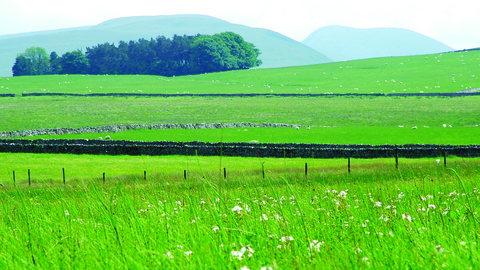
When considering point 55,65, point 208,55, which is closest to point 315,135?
point 208,55

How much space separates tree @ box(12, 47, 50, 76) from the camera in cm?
16112

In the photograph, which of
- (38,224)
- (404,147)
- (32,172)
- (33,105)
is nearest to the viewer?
(38,224)

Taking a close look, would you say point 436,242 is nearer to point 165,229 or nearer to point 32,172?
point 165,229

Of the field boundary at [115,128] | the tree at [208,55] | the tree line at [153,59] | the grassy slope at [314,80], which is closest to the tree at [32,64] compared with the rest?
the tree line at [153,59]

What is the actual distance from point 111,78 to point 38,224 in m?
132

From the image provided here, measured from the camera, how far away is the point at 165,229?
623cm

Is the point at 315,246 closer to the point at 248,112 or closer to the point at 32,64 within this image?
the point at 248,112

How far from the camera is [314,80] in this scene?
403 feet

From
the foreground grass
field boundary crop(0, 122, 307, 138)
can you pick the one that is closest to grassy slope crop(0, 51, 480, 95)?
field boundary crop(0, 122, 307, 138)

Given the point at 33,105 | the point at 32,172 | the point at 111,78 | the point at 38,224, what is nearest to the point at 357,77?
the point at 111,78

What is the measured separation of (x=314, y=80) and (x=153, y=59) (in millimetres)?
66752

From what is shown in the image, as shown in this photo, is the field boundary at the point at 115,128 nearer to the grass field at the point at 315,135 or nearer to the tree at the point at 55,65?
the grass field at the point at 315,135

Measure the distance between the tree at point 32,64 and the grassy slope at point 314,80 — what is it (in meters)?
30.2

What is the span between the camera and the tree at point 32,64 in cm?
16112
